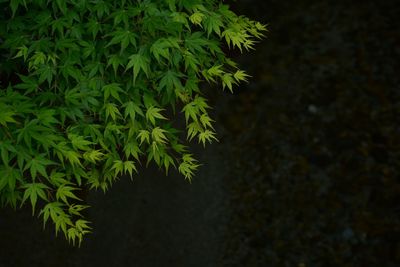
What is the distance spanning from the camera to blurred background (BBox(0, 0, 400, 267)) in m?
4.40

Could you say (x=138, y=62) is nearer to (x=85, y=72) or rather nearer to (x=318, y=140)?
(x=85, y=72)

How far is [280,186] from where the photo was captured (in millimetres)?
5109

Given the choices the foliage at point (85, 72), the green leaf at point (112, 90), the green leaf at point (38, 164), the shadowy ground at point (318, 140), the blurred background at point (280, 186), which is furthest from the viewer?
the shadowy ground at point (318, 140)

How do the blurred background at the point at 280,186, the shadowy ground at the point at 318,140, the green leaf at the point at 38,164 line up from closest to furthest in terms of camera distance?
the green leaf at the point at 38,164 < the blurred background at the point at 280,186 < the shadowy ground at the point at 318,140

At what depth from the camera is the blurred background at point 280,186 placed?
4.40 m

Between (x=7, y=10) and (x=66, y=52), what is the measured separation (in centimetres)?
48

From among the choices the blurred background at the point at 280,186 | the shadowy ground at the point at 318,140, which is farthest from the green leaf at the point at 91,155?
the shadowy ground at the point at 318,140

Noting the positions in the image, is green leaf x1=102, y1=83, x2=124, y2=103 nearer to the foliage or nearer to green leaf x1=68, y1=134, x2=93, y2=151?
the foliage

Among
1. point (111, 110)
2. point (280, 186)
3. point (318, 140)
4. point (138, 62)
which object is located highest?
point (138, 62)

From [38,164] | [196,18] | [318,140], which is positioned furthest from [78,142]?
[318,140]

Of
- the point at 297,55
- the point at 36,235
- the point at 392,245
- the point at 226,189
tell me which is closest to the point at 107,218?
the point at 36,235

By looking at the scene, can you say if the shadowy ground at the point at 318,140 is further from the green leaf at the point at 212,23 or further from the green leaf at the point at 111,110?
the green leaf at the point at 212,23

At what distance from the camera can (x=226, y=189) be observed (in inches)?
200

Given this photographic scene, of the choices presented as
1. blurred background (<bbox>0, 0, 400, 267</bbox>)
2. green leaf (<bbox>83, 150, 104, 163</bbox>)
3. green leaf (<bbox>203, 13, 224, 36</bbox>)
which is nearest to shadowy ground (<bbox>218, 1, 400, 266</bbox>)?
blurred background (<bbox>0, 0, 400, 267</bbox>)
